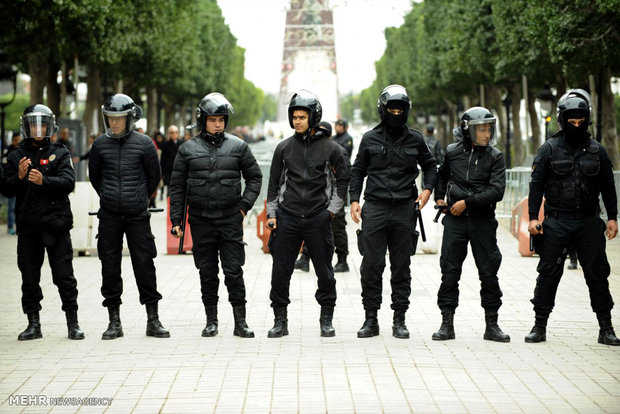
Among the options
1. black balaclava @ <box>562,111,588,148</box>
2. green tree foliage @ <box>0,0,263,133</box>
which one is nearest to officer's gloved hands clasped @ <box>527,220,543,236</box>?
black balaclava @ <box>562,111,588,148</box>

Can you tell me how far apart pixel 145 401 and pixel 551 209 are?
362 cm

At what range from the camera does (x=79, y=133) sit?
95.8 ft

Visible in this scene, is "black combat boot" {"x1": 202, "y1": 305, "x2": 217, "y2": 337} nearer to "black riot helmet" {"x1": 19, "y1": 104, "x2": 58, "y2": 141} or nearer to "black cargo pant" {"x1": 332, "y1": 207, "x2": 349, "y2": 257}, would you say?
"black riot helmet" {"x1": 19, "y1": 104, "x2": 58, "y2": 141}

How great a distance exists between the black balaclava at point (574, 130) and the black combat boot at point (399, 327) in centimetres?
184

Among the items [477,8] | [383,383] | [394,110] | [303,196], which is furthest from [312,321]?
[477,8]

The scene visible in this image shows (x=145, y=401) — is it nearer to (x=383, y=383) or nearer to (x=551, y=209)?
(x=383, y=383)

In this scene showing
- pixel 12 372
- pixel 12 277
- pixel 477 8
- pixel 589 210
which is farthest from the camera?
pixel 477 8

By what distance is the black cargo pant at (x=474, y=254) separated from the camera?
888 cm

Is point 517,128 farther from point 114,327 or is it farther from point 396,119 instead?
point 114,327

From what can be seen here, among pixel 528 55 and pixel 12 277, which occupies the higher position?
pixel 528 55

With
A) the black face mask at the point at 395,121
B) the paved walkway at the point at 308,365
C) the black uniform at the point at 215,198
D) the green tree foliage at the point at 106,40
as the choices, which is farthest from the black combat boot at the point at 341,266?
the green tree foliage at the point at 106,40

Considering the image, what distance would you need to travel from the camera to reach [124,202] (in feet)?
29.5

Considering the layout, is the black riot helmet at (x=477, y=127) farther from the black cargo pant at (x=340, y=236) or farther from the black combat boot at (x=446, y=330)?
the black cargo pant at (x=340, y=236)

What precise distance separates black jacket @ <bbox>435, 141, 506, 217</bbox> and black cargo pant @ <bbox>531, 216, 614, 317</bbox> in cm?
47
